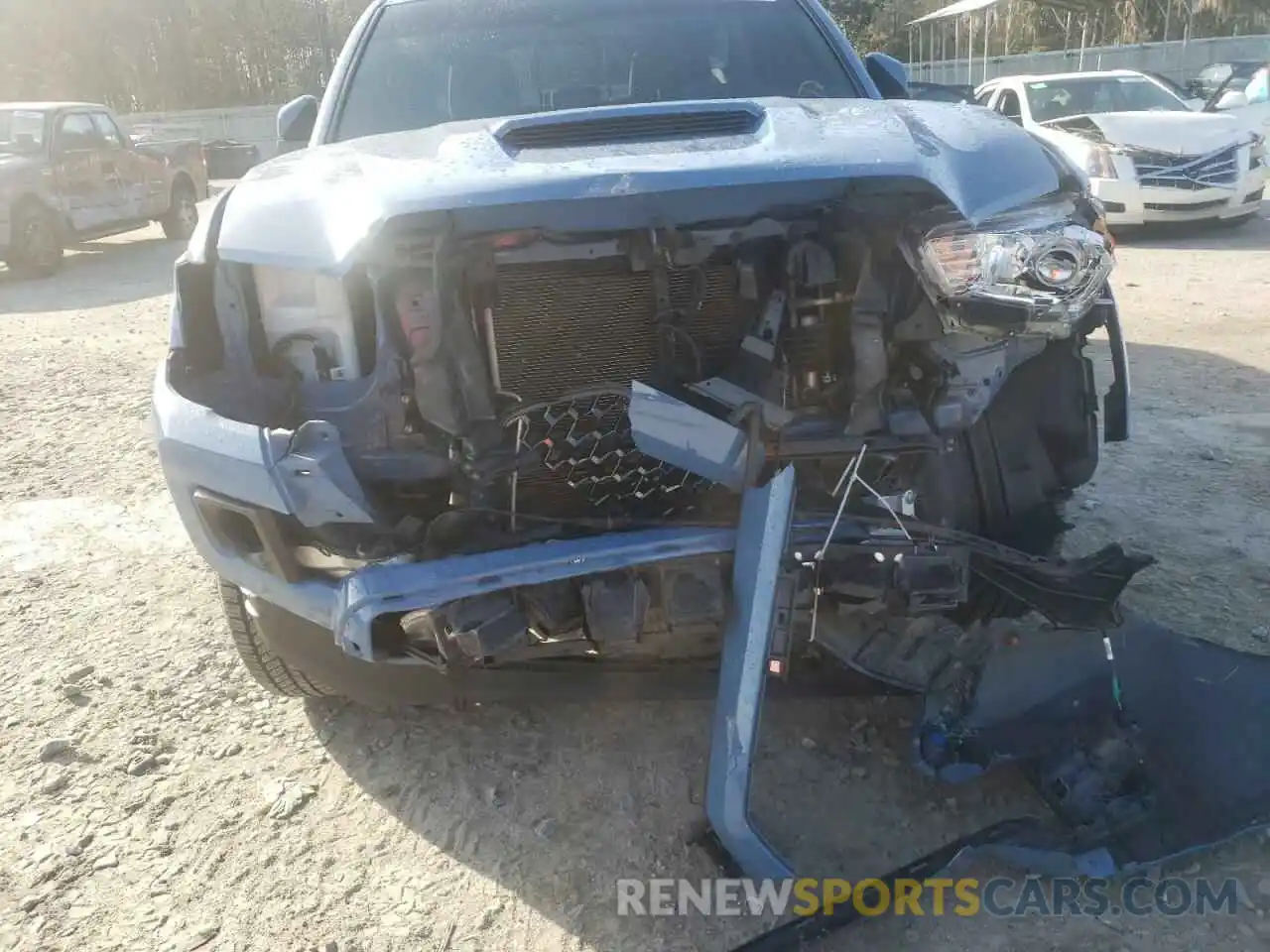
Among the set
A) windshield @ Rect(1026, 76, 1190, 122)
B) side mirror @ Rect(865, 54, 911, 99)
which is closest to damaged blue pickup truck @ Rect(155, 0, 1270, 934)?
side mirror @ Rect(865, 54, 911, 99)

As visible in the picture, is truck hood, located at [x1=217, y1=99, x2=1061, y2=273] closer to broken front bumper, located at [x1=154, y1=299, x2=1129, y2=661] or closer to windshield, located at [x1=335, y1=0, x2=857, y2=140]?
broken front bumper, located at [x1=154, y1=299, x2=1129, y2=661]

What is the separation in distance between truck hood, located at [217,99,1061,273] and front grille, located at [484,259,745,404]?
0.17 metres

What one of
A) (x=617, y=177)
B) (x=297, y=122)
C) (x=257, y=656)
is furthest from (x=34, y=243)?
(x=617, y=177)

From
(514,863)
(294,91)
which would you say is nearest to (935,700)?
(514,863)

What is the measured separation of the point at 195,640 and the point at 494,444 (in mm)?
1474

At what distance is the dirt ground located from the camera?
2045 millimetres

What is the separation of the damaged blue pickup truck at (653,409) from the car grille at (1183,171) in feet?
22.9

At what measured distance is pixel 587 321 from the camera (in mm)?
2340

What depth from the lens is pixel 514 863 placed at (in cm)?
221

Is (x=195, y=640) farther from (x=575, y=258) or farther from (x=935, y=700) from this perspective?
(x=935, y=700)

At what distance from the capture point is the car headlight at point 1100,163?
28.1ft

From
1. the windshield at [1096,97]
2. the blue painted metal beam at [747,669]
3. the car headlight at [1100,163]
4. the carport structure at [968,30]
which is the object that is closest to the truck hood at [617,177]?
the blue painted metal beam at [747,669]

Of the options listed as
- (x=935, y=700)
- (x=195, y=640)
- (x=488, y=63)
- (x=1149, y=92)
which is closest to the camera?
(x=935, y=700)

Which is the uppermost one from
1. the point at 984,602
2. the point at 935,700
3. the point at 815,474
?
the point at 815,474
